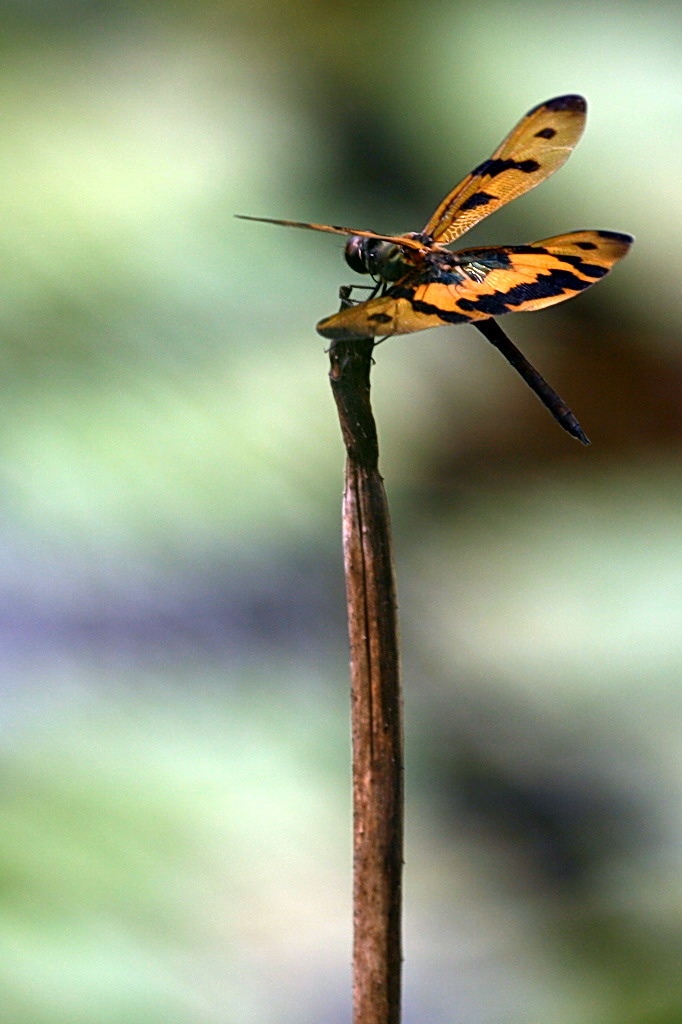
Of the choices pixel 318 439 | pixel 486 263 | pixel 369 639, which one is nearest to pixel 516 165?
pixel 486 263

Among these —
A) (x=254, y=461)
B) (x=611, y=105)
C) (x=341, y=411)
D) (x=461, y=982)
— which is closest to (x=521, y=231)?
(x=611, y=105)

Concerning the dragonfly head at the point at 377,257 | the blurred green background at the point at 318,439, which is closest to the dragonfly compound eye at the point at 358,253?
the dragonfly head at the point at 377,257

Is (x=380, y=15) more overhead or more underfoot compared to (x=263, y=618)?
more overhead

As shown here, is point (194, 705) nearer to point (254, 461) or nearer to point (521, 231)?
point (254, 461)

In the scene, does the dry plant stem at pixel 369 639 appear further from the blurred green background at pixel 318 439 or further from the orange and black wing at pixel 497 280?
the blurred green background at pixel 318 439

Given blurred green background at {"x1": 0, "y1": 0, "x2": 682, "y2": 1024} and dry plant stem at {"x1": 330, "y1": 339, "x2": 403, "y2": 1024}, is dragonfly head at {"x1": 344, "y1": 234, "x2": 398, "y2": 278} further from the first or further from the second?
blurred green background at {"x1": 0, "y1": 0, "x2": 682, "y2": 1024}

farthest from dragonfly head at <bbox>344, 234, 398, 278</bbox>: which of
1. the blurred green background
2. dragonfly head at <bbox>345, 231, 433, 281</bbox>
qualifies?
the blurred green background
